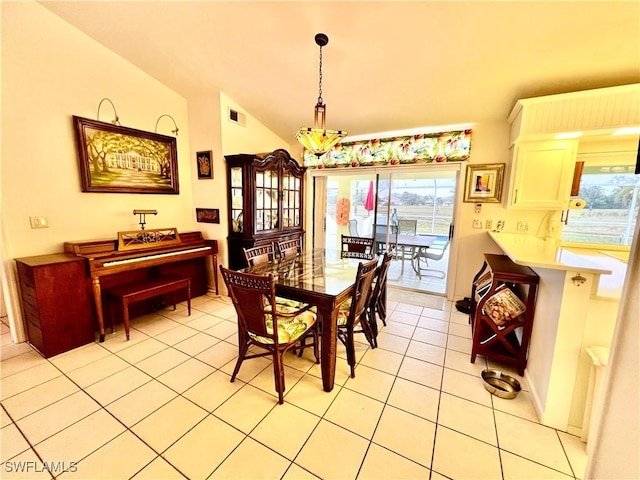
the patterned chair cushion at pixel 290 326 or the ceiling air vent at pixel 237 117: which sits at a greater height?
the ceiling air vent at pixel 237 117

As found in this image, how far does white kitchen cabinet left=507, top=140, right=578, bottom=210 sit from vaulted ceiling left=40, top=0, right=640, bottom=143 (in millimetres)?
508

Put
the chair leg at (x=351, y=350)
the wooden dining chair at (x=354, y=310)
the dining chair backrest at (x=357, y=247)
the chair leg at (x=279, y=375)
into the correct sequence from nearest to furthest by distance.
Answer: the chair leg at (x=279, y=375)
the wooden dining chair at (x=354, y=310)
the chair leg at (x=351, y=350)
the dining chair backrest at (x=357, y=247)

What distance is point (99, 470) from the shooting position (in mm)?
1354

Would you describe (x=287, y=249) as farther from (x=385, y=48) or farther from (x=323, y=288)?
(x=385, y=48)

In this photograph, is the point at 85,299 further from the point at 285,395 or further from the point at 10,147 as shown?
the point at 285,395

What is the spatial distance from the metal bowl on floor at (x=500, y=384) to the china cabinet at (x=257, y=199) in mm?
2786

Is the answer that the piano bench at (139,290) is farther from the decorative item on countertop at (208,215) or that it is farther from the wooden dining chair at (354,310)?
the wooden dining chair at (354,310)

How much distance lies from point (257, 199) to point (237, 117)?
112cm

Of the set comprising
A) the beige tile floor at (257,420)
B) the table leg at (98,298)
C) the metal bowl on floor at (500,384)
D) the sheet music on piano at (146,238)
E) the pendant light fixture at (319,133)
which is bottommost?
the beige tile floor at (257,420)

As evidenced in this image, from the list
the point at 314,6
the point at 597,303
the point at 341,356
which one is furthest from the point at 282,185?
the point at 597,303

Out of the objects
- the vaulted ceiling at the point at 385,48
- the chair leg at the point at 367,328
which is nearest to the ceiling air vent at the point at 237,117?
the vaulted ceiling at the point at 385,48

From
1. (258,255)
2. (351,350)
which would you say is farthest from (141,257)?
(351,350)

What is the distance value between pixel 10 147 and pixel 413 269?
203 inches

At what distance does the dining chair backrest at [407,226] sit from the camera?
445 centimetres
